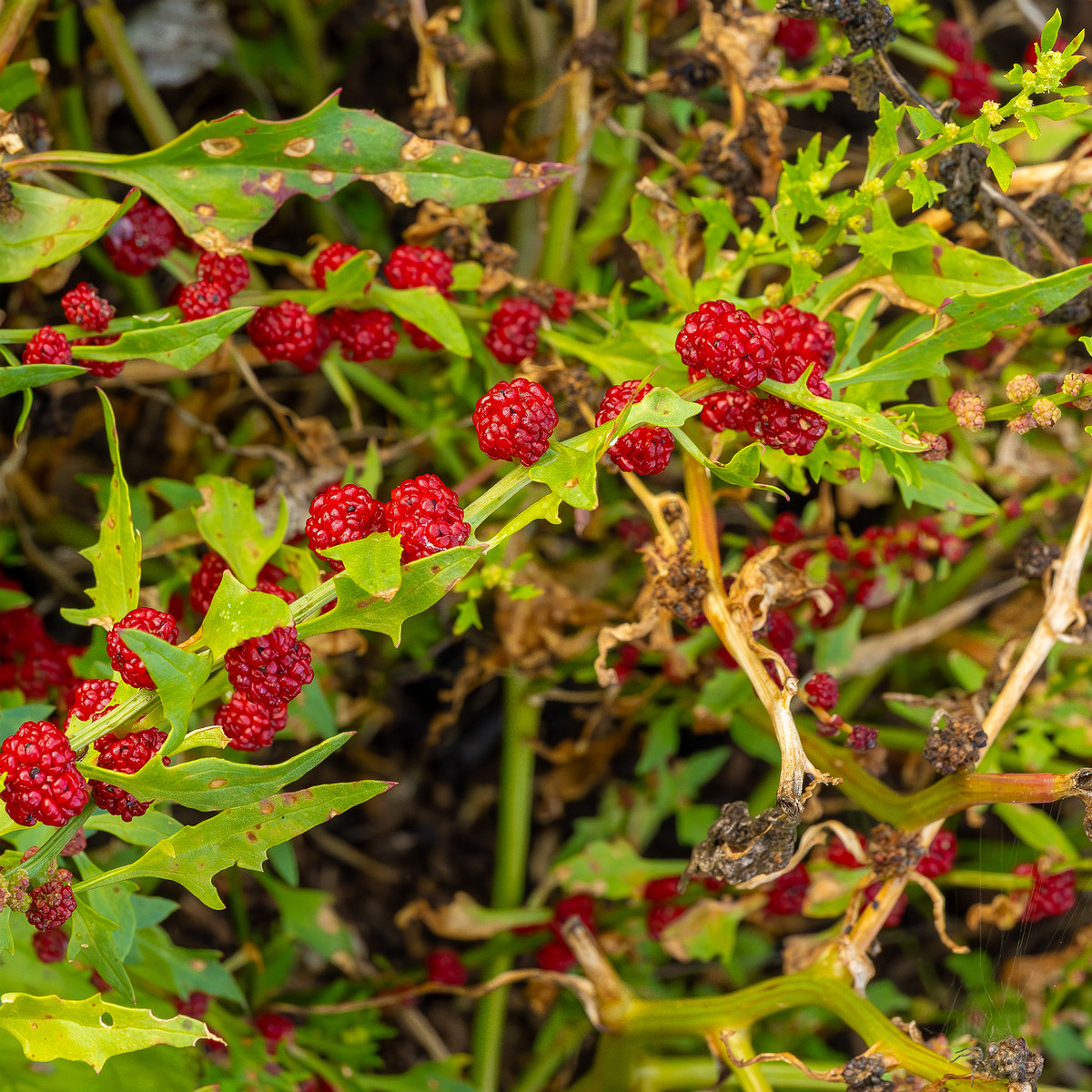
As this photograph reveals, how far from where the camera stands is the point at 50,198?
4.85 ft

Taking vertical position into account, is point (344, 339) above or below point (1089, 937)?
above

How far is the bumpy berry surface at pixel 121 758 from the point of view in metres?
1.16

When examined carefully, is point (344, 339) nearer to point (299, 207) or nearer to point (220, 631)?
point (220, 631)

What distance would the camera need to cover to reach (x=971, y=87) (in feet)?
7.50

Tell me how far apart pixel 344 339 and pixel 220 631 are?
2.19ft

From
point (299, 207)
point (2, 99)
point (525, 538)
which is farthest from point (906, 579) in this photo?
point (2, 99)

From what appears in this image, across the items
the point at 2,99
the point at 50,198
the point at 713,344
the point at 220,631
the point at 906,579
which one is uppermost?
the point at 2,99

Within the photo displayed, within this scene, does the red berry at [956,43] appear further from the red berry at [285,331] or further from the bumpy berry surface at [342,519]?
the bumpy berry surface at [342,519]

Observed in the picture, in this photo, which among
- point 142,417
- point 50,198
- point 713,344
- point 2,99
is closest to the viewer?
point 713,344

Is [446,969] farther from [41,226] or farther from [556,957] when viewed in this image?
[41,226]

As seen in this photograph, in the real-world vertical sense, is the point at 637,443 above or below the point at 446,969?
above

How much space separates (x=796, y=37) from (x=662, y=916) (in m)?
1.90

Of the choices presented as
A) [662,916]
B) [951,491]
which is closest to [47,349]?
[951,491]

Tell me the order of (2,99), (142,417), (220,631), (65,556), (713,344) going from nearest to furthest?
(220,631), (713,344), (2,99), (65,556), (142,417)
